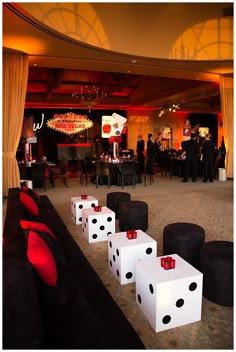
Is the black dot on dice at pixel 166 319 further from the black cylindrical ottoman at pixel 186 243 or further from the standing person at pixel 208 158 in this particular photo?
the standing person at pixel 208 158

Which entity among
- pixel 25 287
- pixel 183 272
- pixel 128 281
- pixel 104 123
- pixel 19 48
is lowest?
pixel 128 281

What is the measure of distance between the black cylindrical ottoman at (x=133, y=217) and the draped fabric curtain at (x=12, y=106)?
3.92 meters

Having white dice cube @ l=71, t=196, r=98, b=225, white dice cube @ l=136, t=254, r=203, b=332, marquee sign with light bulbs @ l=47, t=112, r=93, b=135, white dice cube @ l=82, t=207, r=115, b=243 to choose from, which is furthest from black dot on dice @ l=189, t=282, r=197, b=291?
marquee sign with light bulbs @ l=47, t=112, r=93, b=135

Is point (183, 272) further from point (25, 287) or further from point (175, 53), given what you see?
point (175, 53)

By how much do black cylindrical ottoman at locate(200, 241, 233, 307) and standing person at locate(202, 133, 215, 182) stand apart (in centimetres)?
735

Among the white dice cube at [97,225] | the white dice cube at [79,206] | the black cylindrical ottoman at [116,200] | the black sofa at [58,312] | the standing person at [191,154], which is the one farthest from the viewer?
the standing person at [191,154]

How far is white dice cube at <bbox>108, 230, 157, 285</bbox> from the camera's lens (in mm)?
3006

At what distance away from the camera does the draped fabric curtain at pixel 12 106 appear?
7.06 metres

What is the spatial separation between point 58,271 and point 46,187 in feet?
23.1

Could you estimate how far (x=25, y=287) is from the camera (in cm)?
158

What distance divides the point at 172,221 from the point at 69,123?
1151 centimetres

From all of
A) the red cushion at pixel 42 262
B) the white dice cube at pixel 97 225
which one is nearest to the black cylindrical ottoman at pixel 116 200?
the white dice cube at pixel 97 225

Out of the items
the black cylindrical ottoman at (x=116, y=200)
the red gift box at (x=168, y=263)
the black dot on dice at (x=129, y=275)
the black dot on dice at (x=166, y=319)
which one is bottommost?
the black dot on dice at (x=166, y=319)

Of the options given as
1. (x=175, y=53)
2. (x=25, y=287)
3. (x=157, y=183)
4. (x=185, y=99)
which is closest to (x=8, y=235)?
(x=25, y=287)
